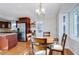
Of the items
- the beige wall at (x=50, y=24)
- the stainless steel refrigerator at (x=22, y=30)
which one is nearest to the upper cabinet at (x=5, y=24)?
the stainless steel refrigerator at (x=22, y=30)

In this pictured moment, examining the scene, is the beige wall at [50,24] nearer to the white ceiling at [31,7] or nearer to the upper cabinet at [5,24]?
the white ceiling at [31,7]

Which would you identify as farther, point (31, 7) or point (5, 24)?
point (5, 24)

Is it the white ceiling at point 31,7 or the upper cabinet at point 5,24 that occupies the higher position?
the white ceiling at point 31,7

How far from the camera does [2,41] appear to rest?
4.87m

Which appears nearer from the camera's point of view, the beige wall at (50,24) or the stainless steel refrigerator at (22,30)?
the beige wall at (50,24)

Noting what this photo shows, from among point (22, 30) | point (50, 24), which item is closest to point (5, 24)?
point (22, 30)

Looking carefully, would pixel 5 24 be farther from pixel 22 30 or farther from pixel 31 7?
pixel 31 7

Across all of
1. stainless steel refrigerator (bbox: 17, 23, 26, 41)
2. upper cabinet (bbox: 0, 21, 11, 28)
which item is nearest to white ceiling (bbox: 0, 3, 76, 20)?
stainless steel refrigerator (bbox: 17, 23, 26, 41)

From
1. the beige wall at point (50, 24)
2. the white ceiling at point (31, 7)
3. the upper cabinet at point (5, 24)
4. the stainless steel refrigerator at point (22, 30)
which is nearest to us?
the white ceiling at point (31, 7)

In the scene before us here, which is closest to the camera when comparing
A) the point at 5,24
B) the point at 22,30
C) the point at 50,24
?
the point at 50,24

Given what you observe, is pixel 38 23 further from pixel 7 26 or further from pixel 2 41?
pixel 7 26

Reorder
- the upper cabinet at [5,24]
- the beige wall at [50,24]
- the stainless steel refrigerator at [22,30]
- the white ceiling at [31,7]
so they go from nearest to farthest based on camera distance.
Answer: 1. the white ceiling at [31,7]
2. the beige wall at [50,24]
3. the stainless steel refrigerator at [22,30]
4. the upper cabinet at [5,24]

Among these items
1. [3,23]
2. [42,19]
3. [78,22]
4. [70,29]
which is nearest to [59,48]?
[78,22]

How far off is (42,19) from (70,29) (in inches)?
81.7
